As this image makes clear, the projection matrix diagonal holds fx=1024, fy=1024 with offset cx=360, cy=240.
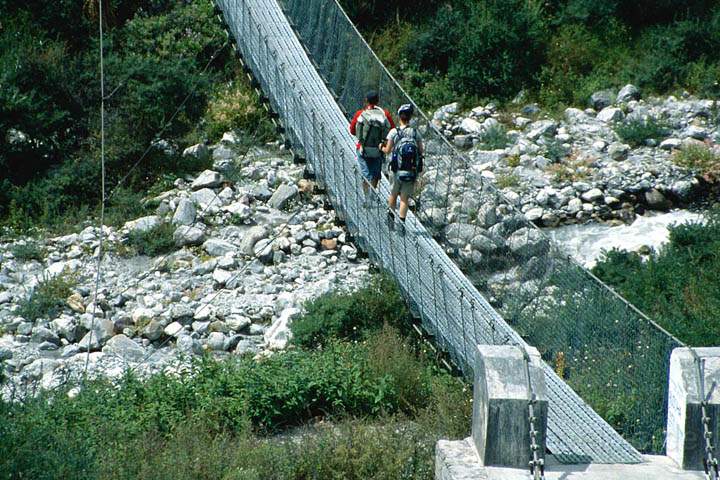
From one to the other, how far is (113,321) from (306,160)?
3356mm

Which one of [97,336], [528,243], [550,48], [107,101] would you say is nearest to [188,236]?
[97,336]

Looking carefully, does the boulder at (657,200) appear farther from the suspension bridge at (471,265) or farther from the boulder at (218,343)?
the boulder at (218,343)

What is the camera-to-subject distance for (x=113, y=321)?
13250 mm

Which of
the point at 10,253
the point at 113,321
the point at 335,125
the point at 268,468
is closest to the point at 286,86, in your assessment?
the point at 335,125

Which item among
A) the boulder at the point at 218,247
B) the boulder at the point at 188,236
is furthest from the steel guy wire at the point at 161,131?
the boulder at the point at 218,247

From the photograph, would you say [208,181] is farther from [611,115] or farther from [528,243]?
[528,243]

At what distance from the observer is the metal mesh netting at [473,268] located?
846cm

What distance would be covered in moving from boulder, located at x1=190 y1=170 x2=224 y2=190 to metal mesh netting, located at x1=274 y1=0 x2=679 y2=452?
11.5 feet

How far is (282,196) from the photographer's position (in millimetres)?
15781

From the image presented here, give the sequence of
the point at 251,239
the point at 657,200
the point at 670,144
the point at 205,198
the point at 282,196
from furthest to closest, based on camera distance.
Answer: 1. the point at 205,198
2. the point at 670,144
3. the point at 282,196
4. the point at 657,200
5. the point at 251,239

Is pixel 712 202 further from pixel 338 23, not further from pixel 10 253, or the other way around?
pixel 10 253

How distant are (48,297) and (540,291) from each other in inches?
276

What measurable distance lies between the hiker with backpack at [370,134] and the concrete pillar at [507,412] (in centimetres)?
470

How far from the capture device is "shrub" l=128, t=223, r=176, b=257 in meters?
15.1
